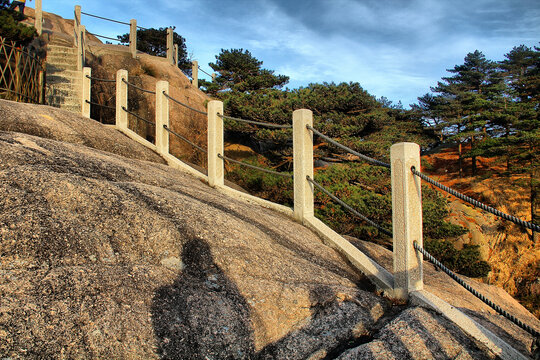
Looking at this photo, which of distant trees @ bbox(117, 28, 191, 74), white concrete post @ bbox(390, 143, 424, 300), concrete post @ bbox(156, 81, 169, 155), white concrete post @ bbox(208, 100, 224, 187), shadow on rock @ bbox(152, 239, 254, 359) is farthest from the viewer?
distant trees @ bbox(117, 28, 191, 74)

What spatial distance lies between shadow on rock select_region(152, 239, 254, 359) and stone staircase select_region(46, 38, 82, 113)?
1224cm

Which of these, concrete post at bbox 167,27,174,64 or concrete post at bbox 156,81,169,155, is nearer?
concrete post at bbox 156,81,169,155

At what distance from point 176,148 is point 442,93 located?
2368 cm

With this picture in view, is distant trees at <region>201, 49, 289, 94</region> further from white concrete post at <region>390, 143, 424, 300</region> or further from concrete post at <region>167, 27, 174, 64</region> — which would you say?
white concrete post at <region>390, 143, 424, 300</region>

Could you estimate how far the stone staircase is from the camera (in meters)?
12.9

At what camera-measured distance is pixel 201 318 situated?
226cm

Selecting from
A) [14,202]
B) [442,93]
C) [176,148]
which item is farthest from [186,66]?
[14,202]

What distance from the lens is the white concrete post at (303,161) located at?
4.57 meters

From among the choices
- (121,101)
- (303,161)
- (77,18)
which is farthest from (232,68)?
(303,161)

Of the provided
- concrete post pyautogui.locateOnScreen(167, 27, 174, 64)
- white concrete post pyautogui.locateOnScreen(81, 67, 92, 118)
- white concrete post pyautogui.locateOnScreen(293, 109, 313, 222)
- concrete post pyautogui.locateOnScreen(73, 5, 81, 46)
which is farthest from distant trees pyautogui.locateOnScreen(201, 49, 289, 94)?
white concrete post pyautogui.locateOnScreen(293, 109, 313, 222)

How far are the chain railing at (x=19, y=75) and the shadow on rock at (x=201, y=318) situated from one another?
31.4 ft

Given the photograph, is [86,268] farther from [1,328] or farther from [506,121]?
[506,121]

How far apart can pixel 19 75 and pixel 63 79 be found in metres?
2.72

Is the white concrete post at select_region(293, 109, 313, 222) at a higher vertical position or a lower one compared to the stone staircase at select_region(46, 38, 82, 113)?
lower
